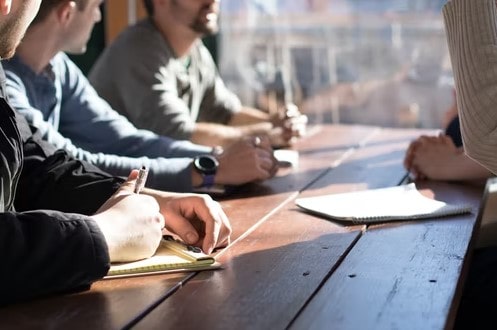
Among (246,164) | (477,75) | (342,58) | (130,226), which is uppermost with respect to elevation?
(477,75)

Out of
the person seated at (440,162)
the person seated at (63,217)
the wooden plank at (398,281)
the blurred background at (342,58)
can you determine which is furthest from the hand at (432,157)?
the blurred background at (342,58)

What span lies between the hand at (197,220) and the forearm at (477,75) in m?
0.39

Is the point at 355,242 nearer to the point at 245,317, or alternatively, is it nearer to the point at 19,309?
the point at 245,317

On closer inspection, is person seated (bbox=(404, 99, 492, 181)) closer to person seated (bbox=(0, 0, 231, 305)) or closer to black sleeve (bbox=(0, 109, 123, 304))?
person seated (bbox=(0, 0, 231, 305))

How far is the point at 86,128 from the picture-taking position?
215 centimetres

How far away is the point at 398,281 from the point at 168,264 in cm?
30

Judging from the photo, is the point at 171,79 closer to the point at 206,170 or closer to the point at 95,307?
the point at 206,170

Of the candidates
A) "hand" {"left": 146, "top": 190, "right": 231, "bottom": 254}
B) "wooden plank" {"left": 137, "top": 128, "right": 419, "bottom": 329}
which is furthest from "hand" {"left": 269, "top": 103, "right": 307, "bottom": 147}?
"hand" {"left": 146, "top": 190, "right": 231, "bottom": 254}

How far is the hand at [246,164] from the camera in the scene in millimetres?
1888

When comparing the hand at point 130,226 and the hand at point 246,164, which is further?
the hand at point 246,164

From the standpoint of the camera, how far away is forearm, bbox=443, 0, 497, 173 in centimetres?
138

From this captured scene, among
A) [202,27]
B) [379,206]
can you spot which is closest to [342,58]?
[202,27]

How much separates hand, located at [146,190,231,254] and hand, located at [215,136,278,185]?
47 cm

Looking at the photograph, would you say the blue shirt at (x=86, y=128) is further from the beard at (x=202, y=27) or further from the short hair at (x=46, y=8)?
the beard at (x=202, y=27)
